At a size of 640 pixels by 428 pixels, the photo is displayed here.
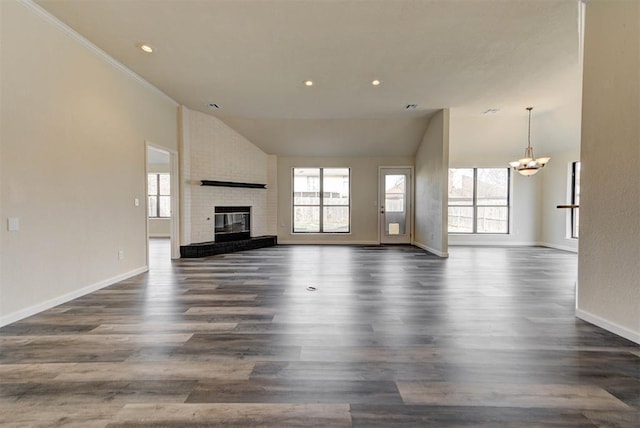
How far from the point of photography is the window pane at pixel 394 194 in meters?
8.52

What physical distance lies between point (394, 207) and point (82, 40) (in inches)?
287

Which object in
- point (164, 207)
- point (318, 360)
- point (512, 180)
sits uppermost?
point (512, 180)

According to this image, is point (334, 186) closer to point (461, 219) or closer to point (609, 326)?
point (461, 219)

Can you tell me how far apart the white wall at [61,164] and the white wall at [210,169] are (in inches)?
62.1

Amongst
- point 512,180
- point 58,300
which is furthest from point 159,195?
point 512,180

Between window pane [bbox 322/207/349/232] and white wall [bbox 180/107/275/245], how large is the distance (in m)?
1.95

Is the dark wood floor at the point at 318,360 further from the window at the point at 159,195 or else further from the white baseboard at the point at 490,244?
the window at the point at 159,195

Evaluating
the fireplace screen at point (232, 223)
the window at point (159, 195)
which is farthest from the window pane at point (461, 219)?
the window at point (159, 195)

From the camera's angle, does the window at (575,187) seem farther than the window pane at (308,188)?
No

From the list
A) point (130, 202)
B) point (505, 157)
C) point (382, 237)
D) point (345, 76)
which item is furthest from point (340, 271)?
point (505, 157)

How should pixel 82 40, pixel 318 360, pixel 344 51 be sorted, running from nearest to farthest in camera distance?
pixel 318 360, pixel 82 40, pixel 344 51

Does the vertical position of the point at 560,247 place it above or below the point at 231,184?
below

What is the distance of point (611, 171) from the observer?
101 inches

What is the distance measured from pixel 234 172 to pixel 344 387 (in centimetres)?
643
